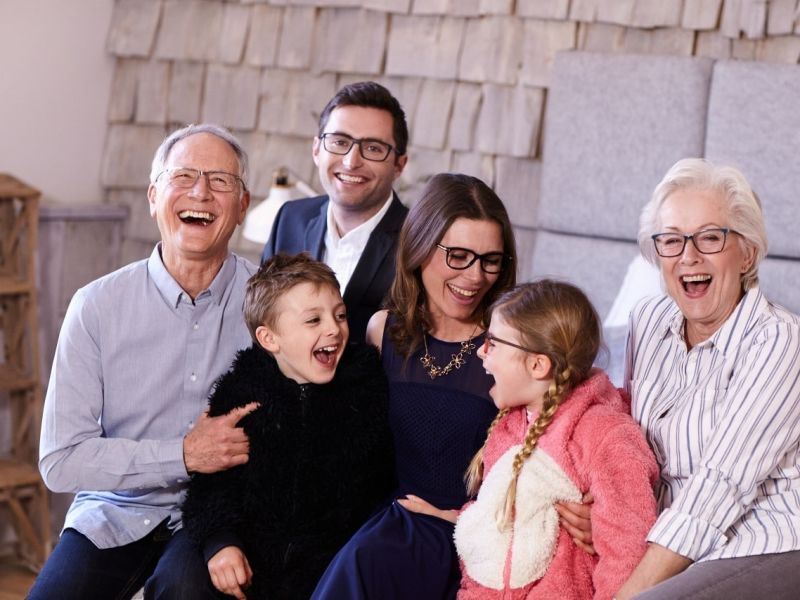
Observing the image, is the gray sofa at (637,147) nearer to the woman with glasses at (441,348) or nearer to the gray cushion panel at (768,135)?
the gray cushion panel at (768,135)

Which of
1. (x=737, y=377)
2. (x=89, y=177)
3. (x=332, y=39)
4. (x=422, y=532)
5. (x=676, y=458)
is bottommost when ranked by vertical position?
(x=422, y=532)

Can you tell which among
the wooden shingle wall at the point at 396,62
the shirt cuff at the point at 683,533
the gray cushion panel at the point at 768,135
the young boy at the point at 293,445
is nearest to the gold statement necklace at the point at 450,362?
the young boy at the point at 293,445

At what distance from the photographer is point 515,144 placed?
12.6 ft

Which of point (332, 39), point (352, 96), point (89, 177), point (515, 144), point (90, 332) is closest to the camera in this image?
point (90, 332)

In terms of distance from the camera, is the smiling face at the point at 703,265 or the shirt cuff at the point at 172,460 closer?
the smiling face at the point at 703,265

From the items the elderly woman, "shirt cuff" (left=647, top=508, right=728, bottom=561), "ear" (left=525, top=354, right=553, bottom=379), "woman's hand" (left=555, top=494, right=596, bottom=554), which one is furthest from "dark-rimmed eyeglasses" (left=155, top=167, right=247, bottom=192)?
"shirt cuff" (left=647, top=508, right=728, bottom=561)

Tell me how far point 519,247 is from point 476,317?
1514 mm

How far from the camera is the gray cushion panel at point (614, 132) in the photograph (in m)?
3.44

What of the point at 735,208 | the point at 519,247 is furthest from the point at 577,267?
the point at 735,208

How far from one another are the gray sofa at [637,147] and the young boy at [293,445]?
3.34ft

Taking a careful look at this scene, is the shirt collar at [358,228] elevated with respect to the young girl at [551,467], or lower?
elevated

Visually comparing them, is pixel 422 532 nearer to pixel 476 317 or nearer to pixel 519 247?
pixel 476 317

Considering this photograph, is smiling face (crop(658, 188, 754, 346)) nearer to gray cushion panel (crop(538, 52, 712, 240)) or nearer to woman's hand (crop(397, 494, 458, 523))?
woman's hand (crop(397, 494, 458, 523))

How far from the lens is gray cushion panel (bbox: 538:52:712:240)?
3.44 metres
